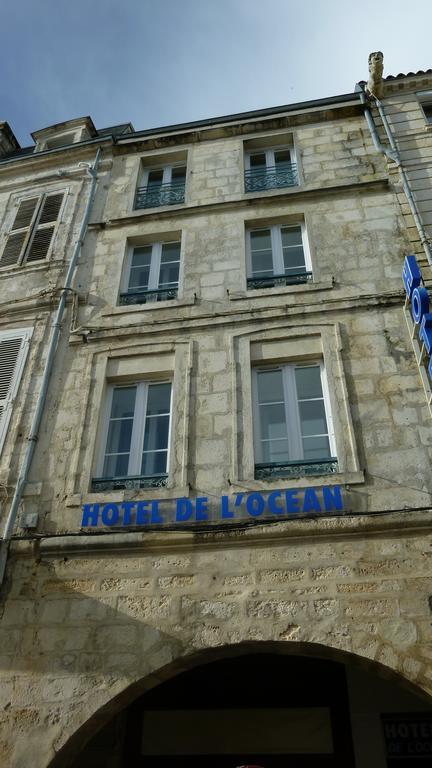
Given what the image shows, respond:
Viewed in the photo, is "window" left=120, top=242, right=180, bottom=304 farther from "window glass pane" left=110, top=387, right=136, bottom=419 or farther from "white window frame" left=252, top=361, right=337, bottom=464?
"white window frame" left=252, top=361, right=337, bottom=464

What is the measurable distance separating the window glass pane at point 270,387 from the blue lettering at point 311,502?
123 centimetres

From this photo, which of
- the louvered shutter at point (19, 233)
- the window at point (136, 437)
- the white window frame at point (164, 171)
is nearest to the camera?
the window at point (136, 437)

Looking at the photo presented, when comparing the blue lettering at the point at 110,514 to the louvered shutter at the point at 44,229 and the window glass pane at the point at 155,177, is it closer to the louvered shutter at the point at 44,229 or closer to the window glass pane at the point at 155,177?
the louvered shutter at the point at 44,229

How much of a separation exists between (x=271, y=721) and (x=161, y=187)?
7.43 meters

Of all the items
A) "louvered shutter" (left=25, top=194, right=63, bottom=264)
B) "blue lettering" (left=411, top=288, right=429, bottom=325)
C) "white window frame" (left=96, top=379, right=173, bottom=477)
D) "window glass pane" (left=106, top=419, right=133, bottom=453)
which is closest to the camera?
"blue lettering" (left=411, top=288, right=429, bottom=325)

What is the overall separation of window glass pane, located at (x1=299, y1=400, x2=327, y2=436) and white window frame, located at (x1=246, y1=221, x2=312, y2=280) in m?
1.97

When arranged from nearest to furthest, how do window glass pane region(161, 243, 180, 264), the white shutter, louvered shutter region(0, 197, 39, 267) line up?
1. the white shutter
2. window glass pane region(161, 243, 180, 264)
3. louvered shutter region(0, 197, 39, 267)

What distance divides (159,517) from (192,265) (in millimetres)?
3577

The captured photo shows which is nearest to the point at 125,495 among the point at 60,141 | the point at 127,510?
the point at 127,510

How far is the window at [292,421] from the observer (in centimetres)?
574

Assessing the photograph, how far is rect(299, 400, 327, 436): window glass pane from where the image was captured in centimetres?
597

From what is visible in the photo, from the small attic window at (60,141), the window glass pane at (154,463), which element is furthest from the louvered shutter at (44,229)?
the window glass pane at (154,463)

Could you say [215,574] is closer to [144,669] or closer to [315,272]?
[144,669]

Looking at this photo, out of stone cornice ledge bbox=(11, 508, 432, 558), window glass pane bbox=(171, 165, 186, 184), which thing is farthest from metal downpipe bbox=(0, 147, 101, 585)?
window glass pane bbox=(171, 165, 186, 184)
